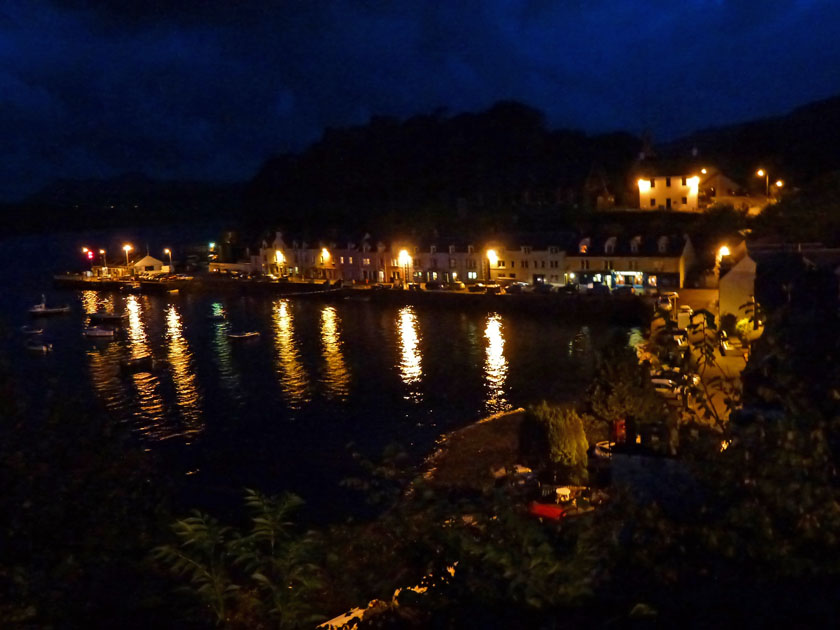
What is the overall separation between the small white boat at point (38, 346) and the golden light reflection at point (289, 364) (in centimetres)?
Result: 729

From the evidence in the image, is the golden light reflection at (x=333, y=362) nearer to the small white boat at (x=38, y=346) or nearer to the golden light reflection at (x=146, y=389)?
the golden light reflection at (x=146, y=389)

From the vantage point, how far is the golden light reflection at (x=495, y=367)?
50.1ft

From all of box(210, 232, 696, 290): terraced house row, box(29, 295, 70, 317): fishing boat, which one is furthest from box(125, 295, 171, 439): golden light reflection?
box(210, 232, 696, 290): terraced house row

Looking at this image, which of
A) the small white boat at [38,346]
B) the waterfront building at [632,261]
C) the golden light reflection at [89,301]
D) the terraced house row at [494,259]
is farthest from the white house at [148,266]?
the waterfront building at [632,261]

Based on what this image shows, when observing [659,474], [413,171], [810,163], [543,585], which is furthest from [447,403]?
[413,171]

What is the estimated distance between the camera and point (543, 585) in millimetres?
2609

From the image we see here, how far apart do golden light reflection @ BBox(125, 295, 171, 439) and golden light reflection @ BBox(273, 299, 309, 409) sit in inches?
110

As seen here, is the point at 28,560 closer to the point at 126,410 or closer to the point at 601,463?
the point at 601,463

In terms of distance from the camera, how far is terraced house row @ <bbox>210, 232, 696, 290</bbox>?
28516 millimetres

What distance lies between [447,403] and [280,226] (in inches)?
1399

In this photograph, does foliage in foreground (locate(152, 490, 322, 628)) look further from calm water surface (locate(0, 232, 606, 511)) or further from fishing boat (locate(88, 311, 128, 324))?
fishing boat (locate(88, 311, 128, 324))

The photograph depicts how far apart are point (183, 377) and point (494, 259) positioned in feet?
58.7

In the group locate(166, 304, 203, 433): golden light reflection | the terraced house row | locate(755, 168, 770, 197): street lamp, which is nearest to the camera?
locate(166, 304, 203, 433): golden light reflection

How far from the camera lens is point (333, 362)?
2031 cm
